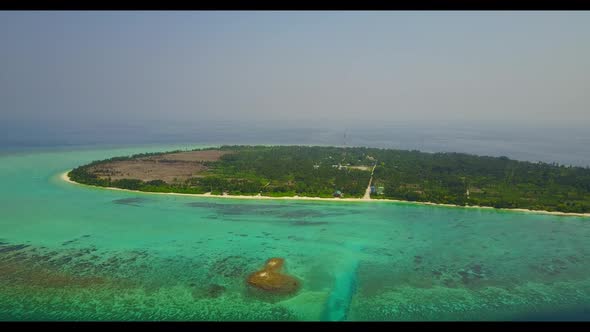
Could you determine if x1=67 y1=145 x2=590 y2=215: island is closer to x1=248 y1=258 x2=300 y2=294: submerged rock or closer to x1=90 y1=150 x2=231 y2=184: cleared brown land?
x1=90 y1=150 x2=231 y2=184: cleared brown land

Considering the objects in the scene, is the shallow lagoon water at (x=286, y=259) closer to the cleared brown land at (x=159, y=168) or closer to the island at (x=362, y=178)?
the island at (x=362, y=178)

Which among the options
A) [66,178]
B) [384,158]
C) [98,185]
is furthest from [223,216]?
[384,158]

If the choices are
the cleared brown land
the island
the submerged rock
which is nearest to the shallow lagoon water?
the submerged rock

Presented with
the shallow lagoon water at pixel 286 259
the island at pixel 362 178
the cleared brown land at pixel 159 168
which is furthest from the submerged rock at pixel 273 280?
the cleared brown land at pixel 159 168

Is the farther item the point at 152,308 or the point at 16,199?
the point at 16,199

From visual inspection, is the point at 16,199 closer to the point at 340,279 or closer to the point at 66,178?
the point at 66,178
